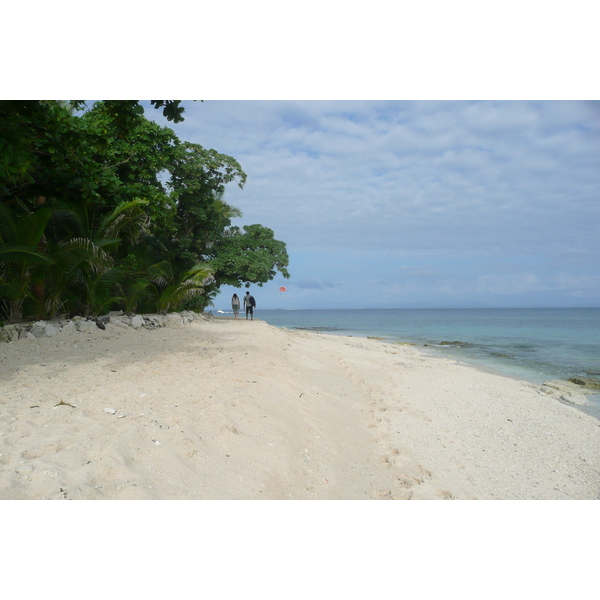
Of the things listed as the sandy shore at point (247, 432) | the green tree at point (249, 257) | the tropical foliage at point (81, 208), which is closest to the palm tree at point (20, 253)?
the tropical foliage at point (81, 208)

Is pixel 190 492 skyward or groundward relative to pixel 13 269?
groundward

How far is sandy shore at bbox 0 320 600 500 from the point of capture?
277cm

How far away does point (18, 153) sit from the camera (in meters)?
4.99

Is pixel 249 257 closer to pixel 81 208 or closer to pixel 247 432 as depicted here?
pixel 81 208

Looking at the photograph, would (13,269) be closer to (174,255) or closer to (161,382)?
(161,382)

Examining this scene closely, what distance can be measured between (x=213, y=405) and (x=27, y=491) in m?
1.92

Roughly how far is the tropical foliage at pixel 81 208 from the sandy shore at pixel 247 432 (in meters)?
1.52

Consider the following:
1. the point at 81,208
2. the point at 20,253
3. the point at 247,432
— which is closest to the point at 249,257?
the point at 81,208

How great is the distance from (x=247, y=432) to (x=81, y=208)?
710 centimetres

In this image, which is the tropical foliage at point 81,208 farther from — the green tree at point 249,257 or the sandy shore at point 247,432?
the green tree at point 249,257

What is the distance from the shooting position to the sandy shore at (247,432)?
2768 millimetres

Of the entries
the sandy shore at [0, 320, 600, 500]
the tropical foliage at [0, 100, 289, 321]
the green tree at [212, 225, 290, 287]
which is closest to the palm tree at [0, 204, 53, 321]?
the tropical foliage at [0, 100, 289, 321]

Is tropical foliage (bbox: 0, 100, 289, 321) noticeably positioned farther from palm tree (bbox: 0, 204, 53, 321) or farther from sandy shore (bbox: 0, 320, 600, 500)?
sandy shore (bbox: 0, 320, 600, 500)

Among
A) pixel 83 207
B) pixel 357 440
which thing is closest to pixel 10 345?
pixel 83 207
